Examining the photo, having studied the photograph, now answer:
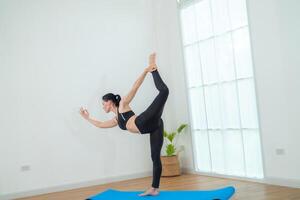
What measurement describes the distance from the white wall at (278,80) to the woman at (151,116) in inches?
55.3

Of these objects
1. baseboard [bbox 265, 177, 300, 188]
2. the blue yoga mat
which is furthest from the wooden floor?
the blue yoga mat

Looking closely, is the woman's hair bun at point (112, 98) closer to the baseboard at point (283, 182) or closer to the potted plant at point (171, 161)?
Result: the potted plant at point (171, 161)

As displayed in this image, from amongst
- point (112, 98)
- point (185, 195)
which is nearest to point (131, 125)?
point (112, 98)

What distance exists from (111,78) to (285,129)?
3064 millimetres

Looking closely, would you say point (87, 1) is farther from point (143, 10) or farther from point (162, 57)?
point (162, 57)

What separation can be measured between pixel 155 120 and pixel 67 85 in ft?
7.55

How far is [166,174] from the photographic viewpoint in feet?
20.8

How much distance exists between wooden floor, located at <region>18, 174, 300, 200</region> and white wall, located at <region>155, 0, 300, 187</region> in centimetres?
29

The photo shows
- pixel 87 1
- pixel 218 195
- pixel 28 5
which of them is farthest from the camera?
pixel 87 1

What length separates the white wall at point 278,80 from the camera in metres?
4.49

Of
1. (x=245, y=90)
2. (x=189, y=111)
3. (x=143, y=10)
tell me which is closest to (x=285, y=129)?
(x=245, y=90)

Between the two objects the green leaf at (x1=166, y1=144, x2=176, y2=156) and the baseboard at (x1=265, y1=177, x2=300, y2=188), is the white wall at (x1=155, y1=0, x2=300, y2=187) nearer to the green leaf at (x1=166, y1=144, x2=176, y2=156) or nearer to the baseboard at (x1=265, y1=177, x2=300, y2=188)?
the baseboard at (x1=265, y1=177, x2=300, y2=188)

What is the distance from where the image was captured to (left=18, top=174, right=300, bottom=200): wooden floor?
4289 mm

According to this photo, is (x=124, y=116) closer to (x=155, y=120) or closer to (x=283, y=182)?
(x=155, y=120)
